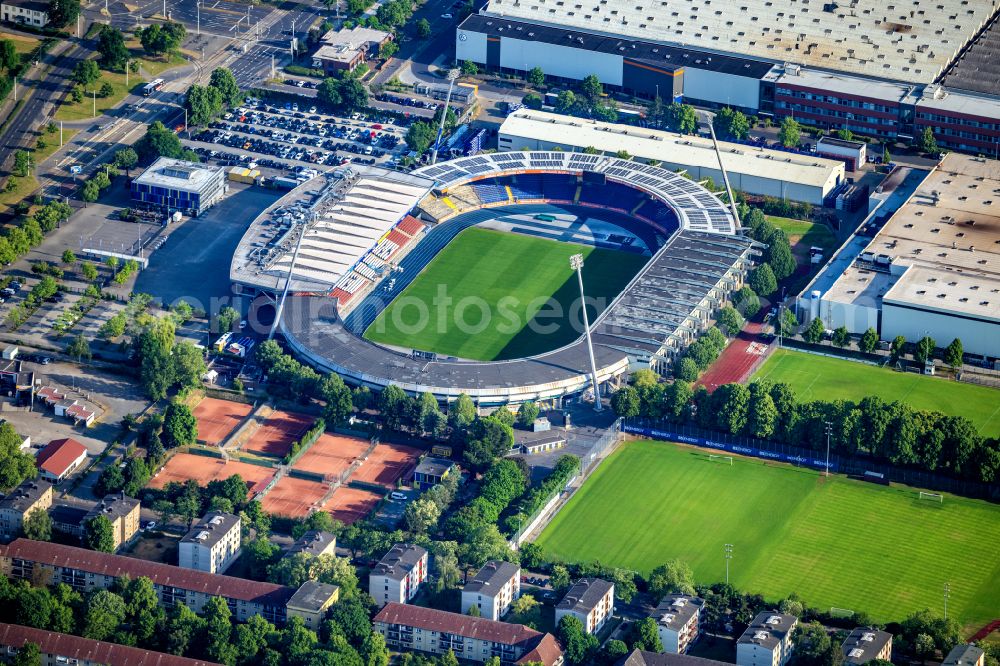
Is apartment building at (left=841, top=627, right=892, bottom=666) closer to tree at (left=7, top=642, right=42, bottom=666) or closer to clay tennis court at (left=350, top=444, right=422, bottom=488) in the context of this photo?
clay tennis court at (left=350, top=444, right=422, bottom=488)

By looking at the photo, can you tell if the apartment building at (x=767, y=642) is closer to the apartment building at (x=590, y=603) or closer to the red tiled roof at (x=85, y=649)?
the apartment building at (x=590, y=603)

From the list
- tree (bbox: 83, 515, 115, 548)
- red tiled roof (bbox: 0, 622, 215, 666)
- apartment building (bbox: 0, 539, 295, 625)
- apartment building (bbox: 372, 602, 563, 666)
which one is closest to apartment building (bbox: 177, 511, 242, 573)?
apartment building (bbox: 0, 539, 295, 625)

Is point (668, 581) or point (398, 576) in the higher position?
point (398, 576)

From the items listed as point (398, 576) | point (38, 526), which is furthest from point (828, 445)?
point (38, 526)

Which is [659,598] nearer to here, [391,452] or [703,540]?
[703,540]

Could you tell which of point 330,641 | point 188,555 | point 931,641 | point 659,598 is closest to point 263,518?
point 188,555

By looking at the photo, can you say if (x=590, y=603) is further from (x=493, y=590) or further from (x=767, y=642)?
(x=767, y=642)

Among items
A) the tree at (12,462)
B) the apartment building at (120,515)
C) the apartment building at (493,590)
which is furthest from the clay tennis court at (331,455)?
the apartment building at (493,590)
